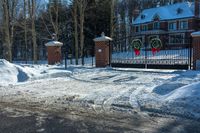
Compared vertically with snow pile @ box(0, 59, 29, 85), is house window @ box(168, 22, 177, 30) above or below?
above

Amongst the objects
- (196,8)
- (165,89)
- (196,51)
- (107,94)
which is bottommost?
(107,94)

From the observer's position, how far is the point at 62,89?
10531mm

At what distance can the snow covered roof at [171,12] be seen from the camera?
150 feet

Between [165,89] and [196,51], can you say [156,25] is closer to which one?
[196,51]

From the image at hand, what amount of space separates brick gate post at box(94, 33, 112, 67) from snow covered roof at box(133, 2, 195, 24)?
99.3 ft

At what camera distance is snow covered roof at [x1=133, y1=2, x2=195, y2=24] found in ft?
150

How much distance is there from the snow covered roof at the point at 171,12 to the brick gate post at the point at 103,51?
3026 cm

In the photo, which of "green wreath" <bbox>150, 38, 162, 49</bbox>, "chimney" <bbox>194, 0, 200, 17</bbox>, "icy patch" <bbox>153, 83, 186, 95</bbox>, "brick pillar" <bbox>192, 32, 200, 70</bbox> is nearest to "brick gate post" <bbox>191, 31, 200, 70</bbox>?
"brick pillar" <bbox>192, 32, 200, 70</bbox>

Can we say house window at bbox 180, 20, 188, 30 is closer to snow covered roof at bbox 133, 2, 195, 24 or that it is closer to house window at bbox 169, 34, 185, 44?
snow covered roof at bbox 133, 2, 195, 24

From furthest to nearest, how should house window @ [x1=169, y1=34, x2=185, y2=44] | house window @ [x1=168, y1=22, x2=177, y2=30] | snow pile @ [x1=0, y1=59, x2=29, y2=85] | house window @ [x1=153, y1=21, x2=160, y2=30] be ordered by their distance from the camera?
house window @ [x1=153, y1=21, x2=160, y2=30] < house window @ [x1=168, y1=22, x2=177, y2=30] < house window @ [x1=169, y1=34, x2=185, y2=44] < snow pile @ [x1=0, y1=59, x2=29, y2=85]

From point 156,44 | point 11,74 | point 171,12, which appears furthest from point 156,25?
point 11,74

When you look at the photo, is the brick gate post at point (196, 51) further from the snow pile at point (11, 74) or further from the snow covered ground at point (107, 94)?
the snow pile at point (11, 74)

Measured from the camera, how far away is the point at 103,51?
18.0 m

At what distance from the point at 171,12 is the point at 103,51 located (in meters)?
32.7
